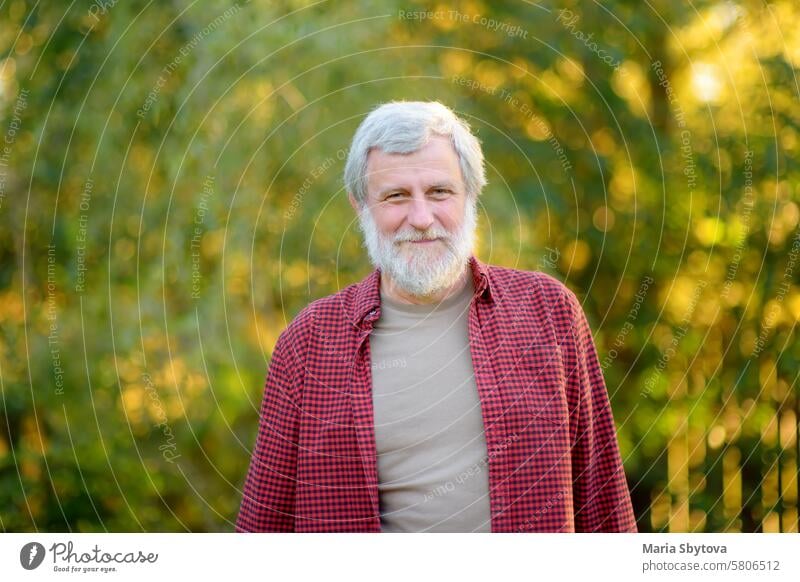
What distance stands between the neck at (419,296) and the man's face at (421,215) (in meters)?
0.02

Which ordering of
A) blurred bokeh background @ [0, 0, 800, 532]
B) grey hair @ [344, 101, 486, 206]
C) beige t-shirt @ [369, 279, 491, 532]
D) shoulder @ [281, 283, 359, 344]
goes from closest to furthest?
beige t-shirt @ [369, 279, 491, 532], grey hair @ [344, 101, 486, 206], shoulder @ [281, 283, 359, 344], blurred bokeh background @ [0, 0, 800, 532]

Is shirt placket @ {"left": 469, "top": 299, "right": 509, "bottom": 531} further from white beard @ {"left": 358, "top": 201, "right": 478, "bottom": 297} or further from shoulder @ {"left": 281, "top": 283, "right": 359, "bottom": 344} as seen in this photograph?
shoulder @ {"left": 281, "top": 283, "right": 359, "bottom": 344}

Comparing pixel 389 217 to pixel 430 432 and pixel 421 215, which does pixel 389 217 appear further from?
pixel 430 432

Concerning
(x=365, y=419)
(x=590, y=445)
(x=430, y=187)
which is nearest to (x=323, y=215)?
(x=430, y=187)

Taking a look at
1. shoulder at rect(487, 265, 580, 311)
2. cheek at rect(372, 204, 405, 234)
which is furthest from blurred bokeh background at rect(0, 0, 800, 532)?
shoulder at rect(487, 265, 580, 311)

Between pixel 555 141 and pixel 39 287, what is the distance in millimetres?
2388

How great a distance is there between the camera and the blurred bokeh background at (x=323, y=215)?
410 centimetres

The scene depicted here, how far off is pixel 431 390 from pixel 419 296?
247 mm

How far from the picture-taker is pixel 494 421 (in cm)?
253

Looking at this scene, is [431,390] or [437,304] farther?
[437,304]

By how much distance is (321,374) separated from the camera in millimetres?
2631

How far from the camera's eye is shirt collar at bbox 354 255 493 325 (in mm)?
2656
